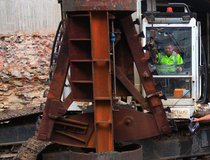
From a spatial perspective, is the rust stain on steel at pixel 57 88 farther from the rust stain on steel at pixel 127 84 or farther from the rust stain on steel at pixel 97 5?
the rust stain on steel at pixel 127 84

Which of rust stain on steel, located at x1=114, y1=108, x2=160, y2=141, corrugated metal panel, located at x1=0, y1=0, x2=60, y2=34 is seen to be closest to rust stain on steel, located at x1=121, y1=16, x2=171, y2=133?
rust stain on steel, located at x1=114, y1=108, x2=160, y2=141

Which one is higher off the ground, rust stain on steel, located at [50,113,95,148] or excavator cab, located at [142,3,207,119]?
excavator cab, located at [142,3,207,119]

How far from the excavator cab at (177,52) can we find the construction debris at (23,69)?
4812mm

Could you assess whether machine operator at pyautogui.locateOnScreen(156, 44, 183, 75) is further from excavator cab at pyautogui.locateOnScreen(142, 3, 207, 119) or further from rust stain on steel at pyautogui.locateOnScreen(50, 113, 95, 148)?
rust stain on steel at pyautogui.locateOnScreen(50, 113, 95, 148)

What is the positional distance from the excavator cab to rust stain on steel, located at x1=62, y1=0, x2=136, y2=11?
1.50 metres

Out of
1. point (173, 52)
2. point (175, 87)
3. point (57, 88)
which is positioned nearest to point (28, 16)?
point (173, 52)

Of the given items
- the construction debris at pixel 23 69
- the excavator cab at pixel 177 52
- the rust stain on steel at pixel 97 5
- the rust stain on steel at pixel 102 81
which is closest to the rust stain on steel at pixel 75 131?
the rust stain on steel at pixel 102 81

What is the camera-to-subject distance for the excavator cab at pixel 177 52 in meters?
6.74

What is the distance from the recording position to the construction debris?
11.1 metres

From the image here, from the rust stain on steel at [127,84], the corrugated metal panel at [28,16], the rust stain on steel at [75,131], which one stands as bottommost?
the rust stain on steel at [75,131]

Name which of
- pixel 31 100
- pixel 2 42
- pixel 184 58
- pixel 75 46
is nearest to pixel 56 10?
pixel 2 42

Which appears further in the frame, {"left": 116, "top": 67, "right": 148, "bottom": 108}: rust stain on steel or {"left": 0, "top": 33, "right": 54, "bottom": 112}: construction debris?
{"left": 0, "top": 33, "right": 54, "bottom": 112}: construction debris

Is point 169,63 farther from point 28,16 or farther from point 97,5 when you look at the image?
point 28,16

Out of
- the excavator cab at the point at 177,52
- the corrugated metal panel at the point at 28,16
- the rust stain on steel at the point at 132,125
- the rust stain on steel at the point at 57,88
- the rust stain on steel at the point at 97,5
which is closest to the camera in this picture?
the rust stain on steel at the point at 97,5
